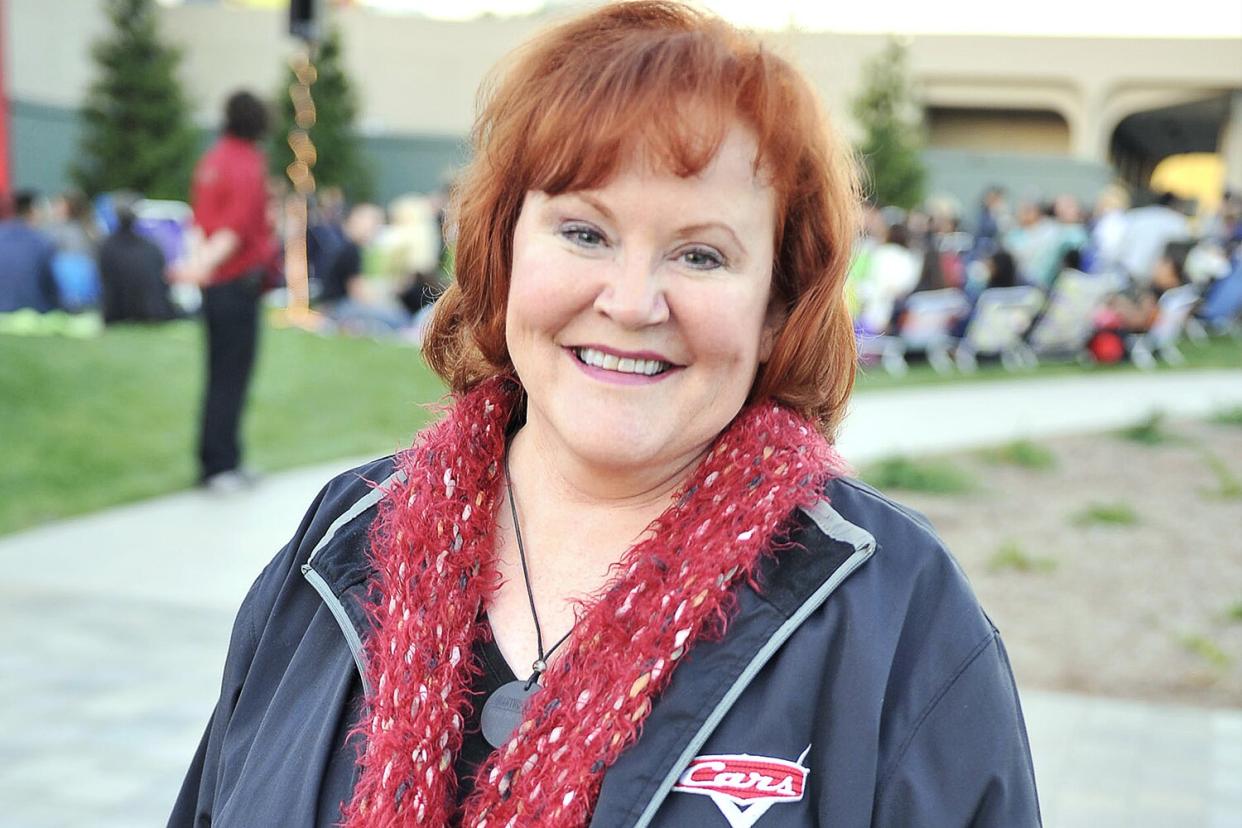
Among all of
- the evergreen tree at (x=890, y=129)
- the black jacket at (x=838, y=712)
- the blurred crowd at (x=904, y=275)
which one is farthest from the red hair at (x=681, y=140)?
the evergreen tree at (x=890, y=129)

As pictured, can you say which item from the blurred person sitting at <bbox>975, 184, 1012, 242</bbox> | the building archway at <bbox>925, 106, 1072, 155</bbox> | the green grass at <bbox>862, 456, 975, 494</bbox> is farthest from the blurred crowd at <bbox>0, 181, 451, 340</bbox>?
the building archway at <bbox>925, 106, 1072, 155</bbox>

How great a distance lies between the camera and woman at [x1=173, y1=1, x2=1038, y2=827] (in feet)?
5.57

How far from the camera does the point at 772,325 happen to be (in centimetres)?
196

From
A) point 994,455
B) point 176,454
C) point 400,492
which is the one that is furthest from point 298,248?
point 400,492

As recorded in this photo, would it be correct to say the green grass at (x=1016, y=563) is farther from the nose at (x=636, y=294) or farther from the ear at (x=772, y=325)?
the nose at (x=636, y=294)

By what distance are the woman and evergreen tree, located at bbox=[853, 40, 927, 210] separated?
25290 millimetres

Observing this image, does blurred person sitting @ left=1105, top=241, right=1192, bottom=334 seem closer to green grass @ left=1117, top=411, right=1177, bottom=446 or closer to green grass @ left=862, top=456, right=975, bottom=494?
green grass @ left=1117, top=411, right=1177, bottom=446

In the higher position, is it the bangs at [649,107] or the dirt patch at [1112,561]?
the bangs at [649,107]

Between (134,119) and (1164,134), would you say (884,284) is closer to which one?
(134,119)

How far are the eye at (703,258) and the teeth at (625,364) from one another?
0.45ft

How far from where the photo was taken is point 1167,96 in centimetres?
3603

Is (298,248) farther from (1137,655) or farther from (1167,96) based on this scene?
(1167,96)

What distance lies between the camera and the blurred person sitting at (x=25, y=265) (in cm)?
1235

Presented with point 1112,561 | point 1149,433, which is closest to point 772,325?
point 1112,561
